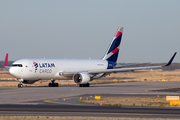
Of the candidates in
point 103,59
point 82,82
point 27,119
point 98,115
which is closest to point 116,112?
point 98,115

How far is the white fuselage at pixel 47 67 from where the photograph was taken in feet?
170

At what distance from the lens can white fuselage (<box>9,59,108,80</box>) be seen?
51.7m

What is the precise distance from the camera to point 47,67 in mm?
54031

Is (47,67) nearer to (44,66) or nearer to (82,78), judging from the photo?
(44,66)

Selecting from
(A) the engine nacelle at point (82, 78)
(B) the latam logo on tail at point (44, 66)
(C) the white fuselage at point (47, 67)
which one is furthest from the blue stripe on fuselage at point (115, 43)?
(B) the latam logo on tail at point (44, 66)

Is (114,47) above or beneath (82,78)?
above

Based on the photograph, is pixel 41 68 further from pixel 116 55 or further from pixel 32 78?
pixel 116 55

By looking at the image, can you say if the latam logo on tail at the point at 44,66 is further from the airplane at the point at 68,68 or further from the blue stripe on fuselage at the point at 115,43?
the blue stripe on fuselage at the point at 115,43

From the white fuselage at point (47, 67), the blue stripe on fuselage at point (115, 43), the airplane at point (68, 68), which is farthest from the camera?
the blue stripe on fuselage at point (115, 43)

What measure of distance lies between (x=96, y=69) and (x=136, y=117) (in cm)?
4139

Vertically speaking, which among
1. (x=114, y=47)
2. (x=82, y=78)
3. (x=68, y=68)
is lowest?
(x=82, y=78)

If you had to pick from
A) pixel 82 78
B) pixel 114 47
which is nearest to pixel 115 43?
pixel 114 47

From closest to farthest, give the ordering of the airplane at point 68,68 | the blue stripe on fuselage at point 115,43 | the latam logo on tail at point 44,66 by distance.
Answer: the airplane at point 68,68
the latam logo on tail at point 44,66
the blue stripe on fuselage at point 115,43

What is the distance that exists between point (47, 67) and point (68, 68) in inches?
179
